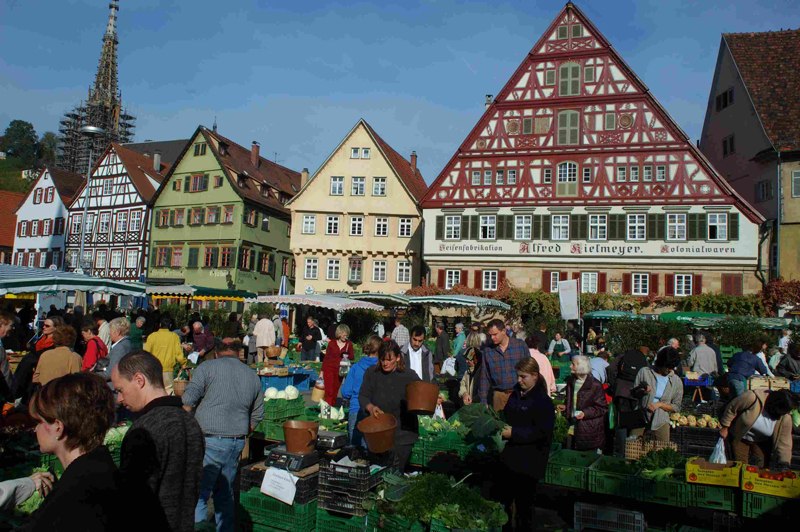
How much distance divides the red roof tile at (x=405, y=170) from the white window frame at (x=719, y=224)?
582 inches

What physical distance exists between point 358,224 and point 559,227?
1162 cm

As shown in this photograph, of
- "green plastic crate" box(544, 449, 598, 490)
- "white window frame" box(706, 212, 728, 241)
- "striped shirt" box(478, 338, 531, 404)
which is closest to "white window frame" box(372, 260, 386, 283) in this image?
"white window frame" box(706, 212, 728, 241)

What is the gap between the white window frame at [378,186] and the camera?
38.0 metres

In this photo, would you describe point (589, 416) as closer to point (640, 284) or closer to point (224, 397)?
point (224, 397)

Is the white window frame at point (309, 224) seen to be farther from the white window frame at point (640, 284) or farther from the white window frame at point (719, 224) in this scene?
the white window frame at point (719, 224)

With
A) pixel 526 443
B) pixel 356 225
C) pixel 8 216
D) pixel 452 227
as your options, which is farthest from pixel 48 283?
pixel 8 216

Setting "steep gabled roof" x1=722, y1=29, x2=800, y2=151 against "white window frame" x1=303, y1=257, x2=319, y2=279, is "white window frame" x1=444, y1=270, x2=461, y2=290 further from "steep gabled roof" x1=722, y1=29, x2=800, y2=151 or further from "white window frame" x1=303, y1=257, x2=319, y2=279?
"steep gabled roof" x1=722, y1=29, x2=800, y2=151

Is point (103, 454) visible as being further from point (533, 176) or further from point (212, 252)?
point (212, 252)

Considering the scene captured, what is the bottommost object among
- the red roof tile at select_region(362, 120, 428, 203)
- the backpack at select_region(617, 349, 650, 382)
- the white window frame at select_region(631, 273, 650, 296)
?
the backpack at select_region(617, 349, 650, 382)

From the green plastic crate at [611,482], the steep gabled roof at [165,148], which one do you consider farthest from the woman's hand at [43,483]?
the steep gabled roof at [165,148]

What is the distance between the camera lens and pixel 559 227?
32500 mm

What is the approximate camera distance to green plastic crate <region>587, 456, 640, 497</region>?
6102 mm

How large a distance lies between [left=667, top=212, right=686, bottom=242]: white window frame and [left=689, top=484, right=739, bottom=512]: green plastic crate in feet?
89.0

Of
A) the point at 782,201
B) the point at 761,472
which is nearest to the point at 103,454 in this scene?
the point at 761,472
